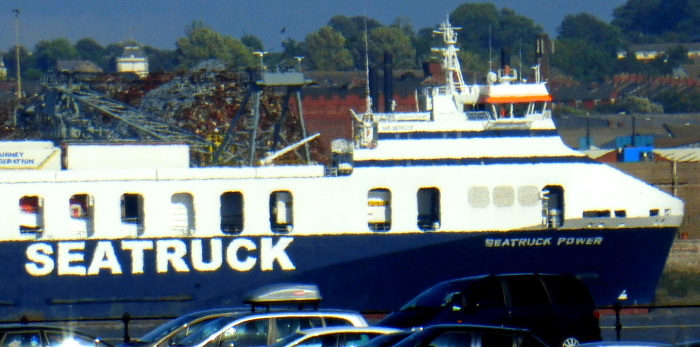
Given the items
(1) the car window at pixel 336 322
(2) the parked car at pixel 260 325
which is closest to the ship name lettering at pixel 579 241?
(2) the parked car at pixel 260 325

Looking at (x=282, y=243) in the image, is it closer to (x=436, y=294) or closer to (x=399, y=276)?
(x=399, y=276)

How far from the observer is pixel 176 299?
28.3 meters

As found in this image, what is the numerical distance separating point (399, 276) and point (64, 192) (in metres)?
8.16

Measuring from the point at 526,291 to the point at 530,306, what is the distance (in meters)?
0.26

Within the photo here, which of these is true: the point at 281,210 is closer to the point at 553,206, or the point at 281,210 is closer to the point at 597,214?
the point at 553,206

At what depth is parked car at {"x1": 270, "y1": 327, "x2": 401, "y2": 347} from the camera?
1544 centimetres

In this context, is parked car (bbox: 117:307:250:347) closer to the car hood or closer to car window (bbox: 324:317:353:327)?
car window (bbox: 324:317:353:327)

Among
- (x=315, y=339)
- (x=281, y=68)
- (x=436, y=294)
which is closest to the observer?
(x=315, y=339)

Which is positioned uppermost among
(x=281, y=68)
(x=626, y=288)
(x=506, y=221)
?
(x=281, y=68)

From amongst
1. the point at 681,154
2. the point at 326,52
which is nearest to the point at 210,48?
the point at 326,52

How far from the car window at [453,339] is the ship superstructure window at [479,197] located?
14321mm

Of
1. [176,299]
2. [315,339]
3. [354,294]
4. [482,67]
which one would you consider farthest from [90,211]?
[482,67]

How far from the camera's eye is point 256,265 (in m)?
28.5

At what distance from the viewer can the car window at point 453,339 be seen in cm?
1433
